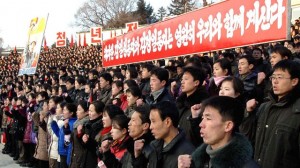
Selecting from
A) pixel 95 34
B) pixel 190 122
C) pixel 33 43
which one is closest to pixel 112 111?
pixel 190 122

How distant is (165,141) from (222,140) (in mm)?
896

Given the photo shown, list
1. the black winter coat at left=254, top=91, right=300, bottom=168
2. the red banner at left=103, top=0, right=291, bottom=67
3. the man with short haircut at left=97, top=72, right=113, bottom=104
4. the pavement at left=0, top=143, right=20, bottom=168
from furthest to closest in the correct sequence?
the pavement at left=0, top=143, right=20, bottom=168 → the man with short haircut at left=97, top=72, right=113, bottom=104 → the red banner at left=103, top=0, right=291, bottom=67 → the black winter coat at left=254, top=91, right=300, bottom=168

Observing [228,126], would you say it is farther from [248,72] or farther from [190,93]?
[248,72]

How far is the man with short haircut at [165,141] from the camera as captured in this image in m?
3.14

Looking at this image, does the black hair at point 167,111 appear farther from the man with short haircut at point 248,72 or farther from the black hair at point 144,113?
the man with short haircut at point 248,72

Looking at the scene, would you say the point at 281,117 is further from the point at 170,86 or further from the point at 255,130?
the point at 170,86

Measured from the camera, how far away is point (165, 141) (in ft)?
10.9

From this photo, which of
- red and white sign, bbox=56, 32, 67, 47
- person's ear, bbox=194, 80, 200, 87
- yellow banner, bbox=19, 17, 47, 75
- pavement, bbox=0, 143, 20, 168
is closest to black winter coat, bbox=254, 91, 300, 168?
person's ear, bbox=194, 80, 200, 87

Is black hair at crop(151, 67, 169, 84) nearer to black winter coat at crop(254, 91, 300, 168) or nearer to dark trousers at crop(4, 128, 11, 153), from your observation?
black winter coat at crop(254, 91, 300, 168)

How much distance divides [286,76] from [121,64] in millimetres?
8349

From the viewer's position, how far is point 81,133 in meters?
5.16

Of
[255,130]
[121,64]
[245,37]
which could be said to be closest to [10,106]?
[121,64]

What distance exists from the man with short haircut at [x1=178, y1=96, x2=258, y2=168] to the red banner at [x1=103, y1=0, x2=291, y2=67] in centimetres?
295

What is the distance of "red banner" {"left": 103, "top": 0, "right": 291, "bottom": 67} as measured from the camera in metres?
5.34
